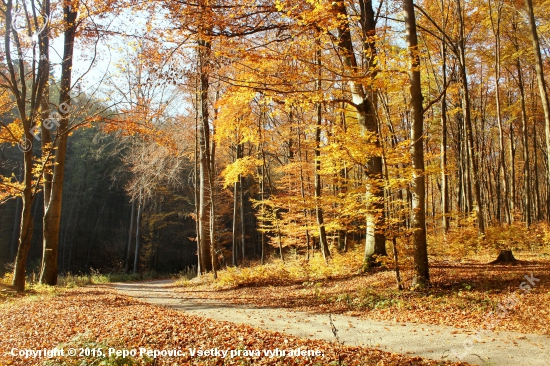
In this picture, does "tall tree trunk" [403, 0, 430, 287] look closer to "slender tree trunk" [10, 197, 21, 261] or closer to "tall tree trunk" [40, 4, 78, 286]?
"tall tree trunk" [40, 4, 78, 286]

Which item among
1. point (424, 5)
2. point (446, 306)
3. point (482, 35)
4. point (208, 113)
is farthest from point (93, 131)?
point (446, 306)

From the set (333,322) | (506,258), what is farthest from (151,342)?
(506,258)

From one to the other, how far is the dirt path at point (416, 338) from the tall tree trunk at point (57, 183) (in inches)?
290

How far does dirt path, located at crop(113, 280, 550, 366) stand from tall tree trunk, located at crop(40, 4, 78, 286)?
737cm

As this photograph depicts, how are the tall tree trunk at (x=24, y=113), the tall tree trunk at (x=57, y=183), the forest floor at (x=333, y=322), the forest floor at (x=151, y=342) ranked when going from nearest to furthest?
the forest floor at (x=151, y=342) → the forest floor at (x=333, y=322) → the tall tree trunk at (x=24, y=113) → the tall tree trunk at (x=57, y=183)

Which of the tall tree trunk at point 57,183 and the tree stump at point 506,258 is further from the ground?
the tall tree trunk at point 57,183

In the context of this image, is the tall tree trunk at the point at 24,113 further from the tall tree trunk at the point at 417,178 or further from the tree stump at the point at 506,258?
the tree stump at the point at 506,258

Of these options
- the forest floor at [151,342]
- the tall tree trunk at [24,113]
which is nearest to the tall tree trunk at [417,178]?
the forest floor at [151,342]

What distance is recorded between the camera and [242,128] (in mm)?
14414

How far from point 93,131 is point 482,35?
3334cm

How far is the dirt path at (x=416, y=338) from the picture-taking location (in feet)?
14.6

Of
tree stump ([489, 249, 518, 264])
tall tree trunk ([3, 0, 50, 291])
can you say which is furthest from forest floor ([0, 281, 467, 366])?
tree stump ([489, 249, 518, 264])

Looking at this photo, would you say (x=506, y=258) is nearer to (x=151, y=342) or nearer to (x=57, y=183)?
(x=151, y=342)

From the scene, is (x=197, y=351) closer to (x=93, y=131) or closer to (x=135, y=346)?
(x=135, y=346)
